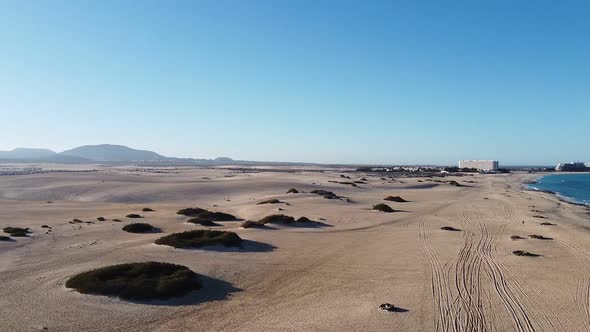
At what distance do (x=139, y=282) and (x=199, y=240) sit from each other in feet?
25.5

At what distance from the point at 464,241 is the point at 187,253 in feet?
48.1

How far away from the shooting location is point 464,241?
976 inches

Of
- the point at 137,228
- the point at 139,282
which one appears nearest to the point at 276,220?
the point at 137,228

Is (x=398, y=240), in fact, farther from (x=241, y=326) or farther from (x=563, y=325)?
(x=241, y=326)

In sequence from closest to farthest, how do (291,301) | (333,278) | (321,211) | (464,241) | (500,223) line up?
(291,301) → (333,278) → (464,241) → (500,223) → (321,211)

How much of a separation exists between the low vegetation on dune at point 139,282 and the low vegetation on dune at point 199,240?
18.7ft

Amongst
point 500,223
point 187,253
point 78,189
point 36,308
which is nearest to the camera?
point 36,308

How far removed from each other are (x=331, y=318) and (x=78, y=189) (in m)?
57.7

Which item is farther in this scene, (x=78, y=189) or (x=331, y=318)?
(x=78, y=189)

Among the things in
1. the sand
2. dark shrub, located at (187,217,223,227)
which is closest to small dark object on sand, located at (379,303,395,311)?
the sand

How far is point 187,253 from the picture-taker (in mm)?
20469

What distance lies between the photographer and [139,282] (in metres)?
14.1

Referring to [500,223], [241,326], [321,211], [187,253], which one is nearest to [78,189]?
[321,211]

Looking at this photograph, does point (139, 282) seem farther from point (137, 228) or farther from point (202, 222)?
point (202, 222)
